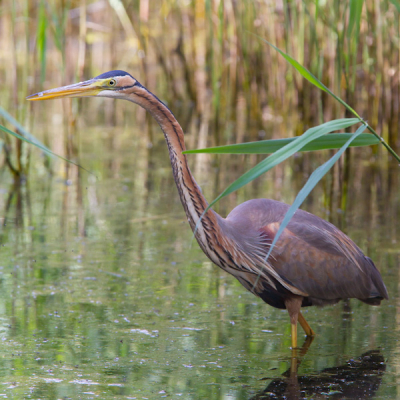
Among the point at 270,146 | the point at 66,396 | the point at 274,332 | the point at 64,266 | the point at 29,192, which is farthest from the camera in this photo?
the point at 29,192

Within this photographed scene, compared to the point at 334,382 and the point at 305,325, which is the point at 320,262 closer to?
the point at 305,325

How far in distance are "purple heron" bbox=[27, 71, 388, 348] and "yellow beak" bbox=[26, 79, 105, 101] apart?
272 millimetres

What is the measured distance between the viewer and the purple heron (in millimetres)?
3955

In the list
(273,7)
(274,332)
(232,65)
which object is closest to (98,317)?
(274,332)

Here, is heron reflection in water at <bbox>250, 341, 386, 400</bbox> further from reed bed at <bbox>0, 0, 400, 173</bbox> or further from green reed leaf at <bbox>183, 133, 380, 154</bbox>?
reed bed at <bbox>0, 0, 400, 173</bbox>

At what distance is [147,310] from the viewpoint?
4.67 m

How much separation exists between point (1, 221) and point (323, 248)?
345cm

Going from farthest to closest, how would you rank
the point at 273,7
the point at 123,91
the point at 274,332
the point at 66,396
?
1. the point at 273,7
2. the point at 274,332
3. the point at 123,91
4. the point at 66,396

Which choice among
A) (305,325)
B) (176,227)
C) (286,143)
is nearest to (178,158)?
(286,143)

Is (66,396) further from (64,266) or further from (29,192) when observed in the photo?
(29,192)

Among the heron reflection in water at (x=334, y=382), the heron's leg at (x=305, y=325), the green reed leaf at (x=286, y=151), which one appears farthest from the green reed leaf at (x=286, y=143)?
the heron's leg at (x=305, y=325)

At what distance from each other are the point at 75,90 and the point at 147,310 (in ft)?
5.38

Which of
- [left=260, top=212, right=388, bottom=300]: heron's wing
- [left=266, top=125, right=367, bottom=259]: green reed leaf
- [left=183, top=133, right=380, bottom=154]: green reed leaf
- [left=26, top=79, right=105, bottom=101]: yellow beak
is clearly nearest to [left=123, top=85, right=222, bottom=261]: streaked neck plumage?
[left=26, top=79, right=105, bottom=101]: yellow beak

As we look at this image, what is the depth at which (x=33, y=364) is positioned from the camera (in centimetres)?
378
